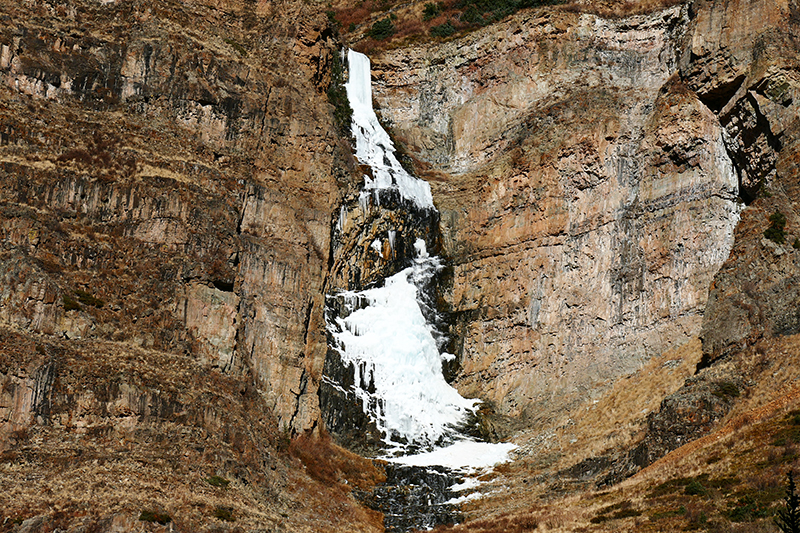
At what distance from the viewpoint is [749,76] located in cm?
4447

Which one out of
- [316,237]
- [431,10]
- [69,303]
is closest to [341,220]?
[316,237]

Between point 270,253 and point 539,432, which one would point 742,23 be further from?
point 270,253

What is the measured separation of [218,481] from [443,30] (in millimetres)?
38810

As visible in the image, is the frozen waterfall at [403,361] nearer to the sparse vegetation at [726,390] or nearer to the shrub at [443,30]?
the sparse vegetation at [726,390]

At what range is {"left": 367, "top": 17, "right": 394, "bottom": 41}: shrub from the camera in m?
64.8

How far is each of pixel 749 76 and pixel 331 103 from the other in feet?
77.6

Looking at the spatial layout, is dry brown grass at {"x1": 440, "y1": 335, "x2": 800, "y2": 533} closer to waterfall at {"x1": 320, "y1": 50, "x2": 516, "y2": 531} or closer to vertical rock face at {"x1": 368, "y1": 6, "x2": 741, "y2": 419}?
waterfall at {"x1": 320, "y1": 50, "x2": 516, "y2": 531}

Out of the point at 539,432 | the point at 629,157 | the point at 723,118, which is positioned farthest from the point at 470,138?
the point at 539,432

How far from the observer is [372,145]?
54250 millimetres

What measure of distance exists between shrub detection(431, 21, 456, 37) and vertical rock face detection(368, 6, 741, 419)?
3.12m

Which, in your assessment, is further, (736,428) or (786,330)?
(786,330)

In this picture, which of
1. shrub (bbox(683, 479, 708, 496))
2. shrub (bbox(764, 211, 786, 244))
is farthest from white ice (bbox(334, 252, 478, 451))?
shrub (bbox(683, 479, 708, 496))

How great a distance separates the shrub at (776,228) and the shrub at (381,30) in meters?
32.9

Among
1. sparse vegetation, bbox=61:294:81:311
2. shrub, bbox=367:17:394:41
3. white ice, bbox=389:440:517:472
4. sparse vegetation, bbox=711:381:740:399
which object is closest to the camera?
sparse vegetation, bbox=711:381:740:399
